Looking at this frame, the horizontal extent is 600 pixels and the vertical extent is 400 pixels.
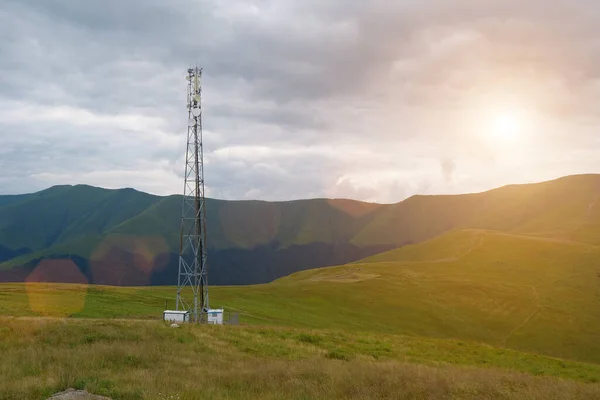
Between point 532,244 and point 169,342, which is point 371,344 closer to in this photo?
point 169,342

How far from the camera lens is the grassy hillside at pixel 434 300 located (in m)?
55.7

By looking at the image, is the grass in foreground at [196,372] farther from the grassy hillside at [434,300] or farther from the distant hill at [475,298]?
the distant hill at [475,298]

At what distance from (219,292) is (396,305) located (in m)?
31.0

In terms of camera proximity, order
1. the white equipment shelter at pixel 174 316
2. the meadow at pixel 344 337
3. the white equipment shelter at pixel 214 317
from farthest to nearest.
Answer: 1. the white equipment shelter at pixel 214 317
2. the white equipment shelter at pixel 174 316
3. the meadow at pixel 344 337

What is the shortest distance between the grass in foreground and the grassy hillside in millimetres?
17632

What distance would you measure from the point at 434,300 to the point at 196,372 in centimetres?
7821

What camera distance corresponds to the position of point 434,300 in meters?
90.3

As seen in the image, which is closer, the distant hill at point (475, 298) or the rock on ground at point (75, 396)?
the rock on ground at point (75, 396)

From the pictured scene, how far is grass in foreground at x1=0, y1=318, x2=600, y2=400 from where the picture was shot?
15.4 m

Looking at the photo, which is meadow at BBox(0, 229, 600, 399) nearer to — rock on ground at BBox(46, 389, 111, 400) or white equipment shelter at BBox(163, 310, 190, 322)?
rock on ground at BBox(46, 389, 111, 400)

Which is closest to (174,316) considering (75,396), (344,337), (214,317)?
(214,317)

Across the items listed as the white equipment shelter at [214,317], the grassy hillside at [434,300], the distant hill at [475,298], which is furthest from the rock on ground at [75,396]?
the distant hill at [475,298]

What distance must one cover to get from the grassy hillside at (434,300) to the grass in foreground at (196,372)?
17.6 meters

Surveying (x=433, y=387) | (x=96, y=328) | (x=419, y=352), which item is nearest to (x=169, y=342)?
(x=96, y=328)
